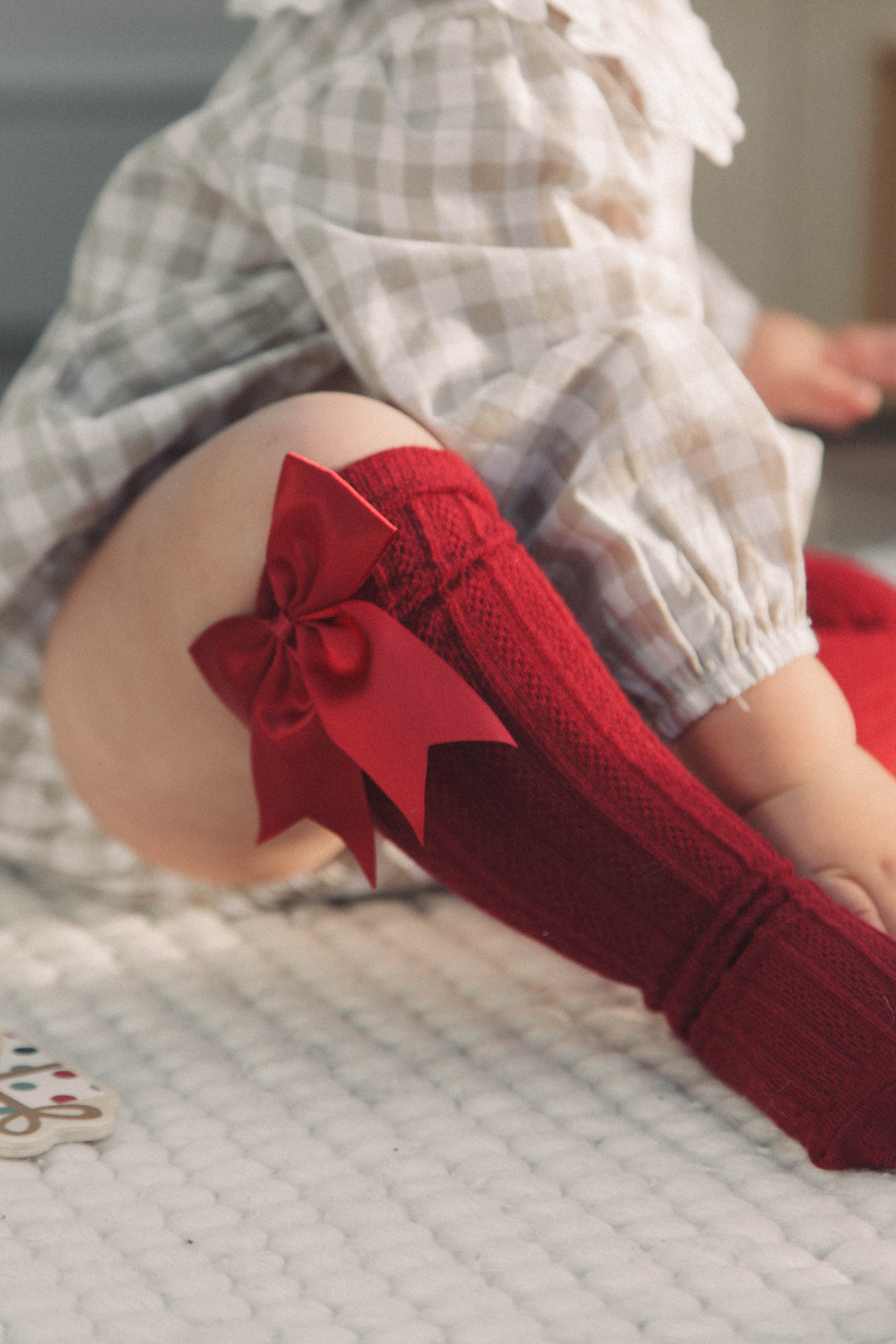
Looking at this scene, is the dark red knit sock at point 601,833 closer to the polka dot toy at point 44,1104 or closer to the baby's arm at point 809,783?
the baby's arm at point 809,783

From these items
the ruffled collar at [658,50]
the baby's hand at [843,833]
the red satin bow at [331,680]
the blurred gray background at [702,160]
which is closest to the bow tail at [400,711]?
the red satin bow at [331,680]

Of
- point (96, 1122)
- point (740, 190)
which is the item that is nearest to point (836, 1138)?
point (96, 1122)

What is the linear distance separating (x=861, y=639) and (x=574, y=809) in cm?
22

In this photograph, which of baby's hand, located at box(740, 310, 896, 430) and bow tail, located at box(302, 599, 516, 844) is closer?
bow tail, located at box(302, 599, 516, 844)

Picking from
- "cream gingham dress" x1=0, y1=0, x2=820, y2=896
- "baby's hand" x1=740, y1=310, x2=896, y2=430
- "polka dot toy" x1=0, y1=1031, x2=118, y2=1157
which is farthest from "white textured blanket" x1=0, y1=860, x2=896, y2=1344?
"baby's hand" x1=740, y1=310, x2=896, y2=430

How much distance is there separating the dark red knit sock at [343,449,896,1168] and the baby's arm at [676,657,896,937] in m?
0.03

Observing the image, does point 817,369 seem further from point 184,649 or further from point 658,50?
point 184,649

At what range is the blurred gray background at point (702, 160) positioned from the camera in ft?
2.92

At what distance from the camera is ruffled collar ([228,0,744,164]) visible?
0.47 meters

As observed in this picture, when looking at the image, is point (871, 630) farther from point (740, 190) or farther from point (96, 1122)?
point (740, 190)

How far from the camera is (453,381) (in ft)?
1.53

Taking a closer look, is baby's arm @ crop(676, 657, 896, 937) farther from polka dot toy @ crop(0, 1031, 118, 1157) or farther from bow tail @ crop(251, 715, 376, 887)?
polka dot toy @ crop(0, 1031, 118, 1157)

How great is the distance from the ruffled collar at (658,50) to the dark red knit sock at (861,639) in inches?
7.6

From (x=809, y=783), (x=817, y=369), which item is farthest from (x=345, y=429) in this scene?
(x=817, y=369)
